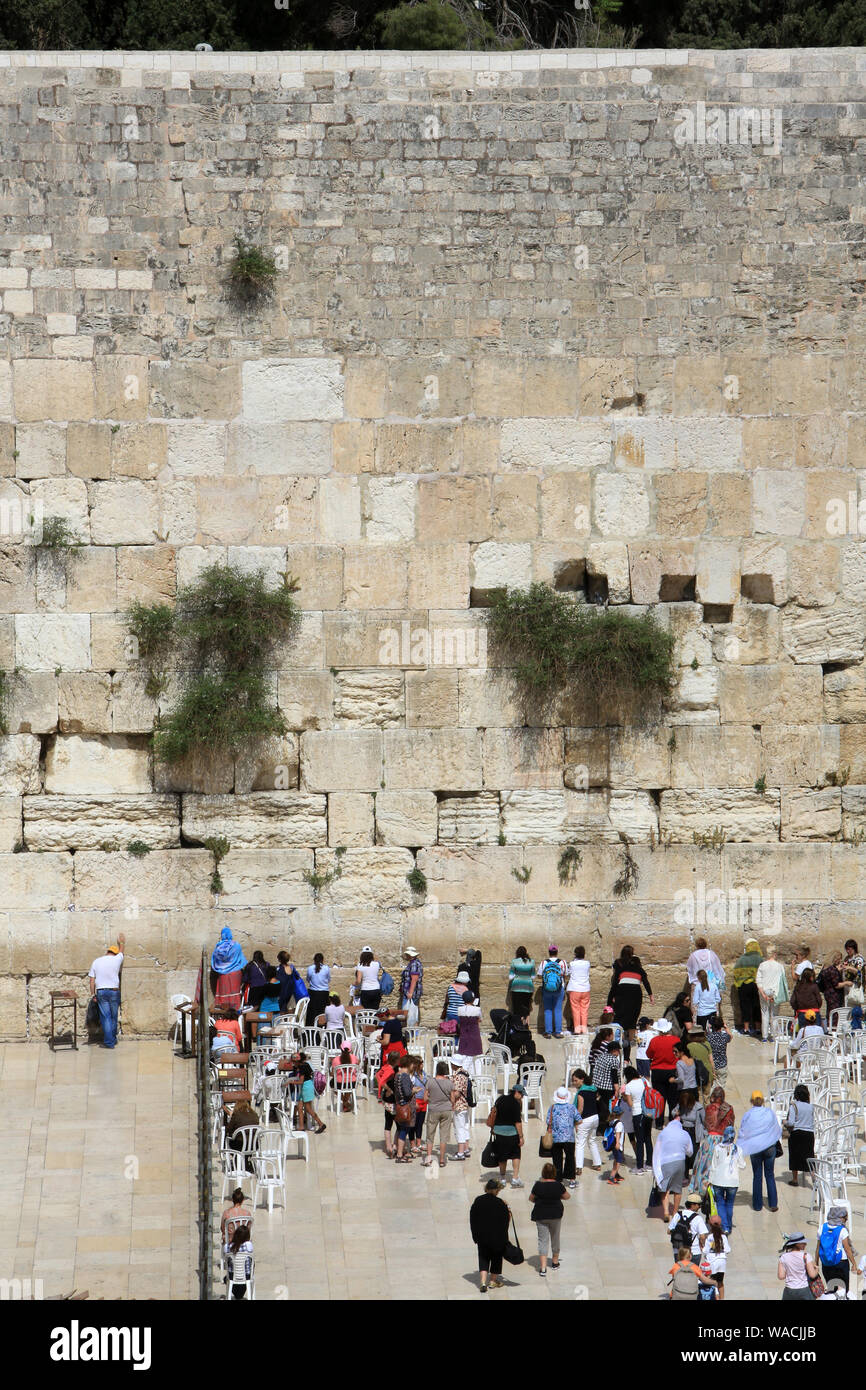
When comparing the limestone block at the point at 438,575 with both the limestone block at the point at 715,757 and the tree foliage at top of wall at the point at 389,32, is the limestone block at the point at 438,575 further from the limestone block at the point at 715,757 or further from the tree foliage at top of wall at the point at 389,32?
the tree foliage at top of wall at the point at 389,32

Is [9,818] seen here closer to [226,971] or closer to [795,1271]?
[226,971]

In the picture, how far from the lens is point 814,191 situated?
17.6 metres

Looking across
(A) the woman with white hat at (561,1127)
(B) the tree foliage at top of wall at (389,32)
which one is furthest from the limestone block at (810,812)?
(B) the tree foliage at top of wall at (389,32)

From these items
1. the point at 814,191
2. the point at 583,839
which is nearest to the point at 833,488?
the point at 814,191

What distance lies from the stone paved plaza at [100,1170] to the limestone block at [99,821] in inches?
73.6

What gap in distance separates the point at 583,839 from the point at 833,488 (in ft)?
13.4

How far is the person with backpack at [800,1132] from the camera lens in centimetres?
1390

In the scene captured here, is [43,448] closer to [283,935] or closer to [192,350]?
[192,350]

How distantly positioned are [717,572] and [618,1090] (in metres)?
5.45

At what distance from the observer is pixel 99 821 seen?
17578 millimetres

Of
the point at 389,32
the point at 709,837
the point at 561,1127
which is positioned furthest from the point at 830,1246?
the point at 389,32

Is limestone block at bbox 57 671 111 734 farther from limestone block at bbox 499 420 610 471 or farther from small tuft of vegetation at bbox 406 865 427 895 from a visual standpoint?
limestone block at bbox 499 420 610 471
